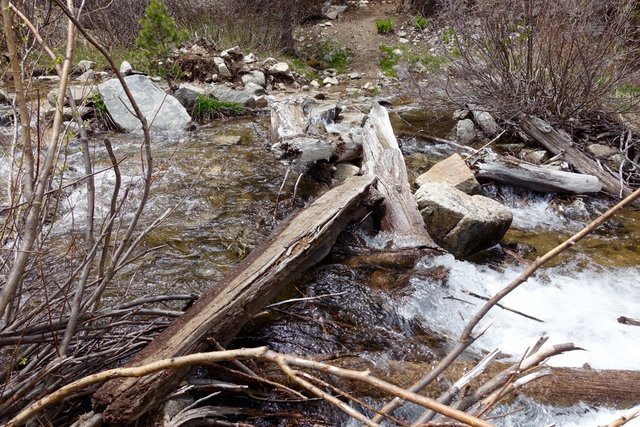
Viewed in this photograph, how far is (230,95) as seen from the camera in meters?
7.27

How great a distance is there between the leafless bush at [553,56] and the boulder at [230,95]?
3239mm

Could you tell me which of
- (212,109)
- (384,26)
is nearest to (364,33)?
(384,26)

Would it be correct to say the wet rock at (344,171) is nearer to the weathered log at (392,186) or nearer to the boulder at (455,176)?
the weathered log at (392,186)

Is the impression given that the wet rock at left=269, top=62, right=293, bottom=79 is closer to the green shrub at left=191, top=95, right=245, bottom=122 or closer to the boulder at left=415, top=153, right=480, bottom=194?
the green shrub at left=191, top=95, right=245, bottom=122

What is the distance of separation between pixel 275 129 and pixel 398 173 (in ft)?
4.76

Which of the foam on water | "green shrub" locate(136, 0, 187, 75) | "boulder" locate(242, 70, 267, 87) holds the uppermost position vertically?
"green shrub" locate(136, 0, 187, 75)

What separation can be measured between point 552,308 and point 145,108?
5384 millimetres

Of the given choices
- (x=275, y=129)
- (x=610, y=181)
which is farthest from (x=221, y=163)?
(x=610, y=181)

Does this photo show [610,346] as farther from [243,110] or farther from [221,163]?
[243,110]

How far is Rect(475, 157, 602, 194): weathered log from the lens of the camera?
4.85 meters

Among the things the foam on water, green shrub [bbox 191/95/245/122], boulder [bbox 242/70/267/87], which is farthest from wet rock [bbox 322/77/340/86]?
the foam on water

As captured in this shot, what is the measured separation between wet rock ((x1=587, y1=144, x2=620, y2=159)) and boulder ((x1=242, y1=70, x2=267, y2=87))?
17.7 feet

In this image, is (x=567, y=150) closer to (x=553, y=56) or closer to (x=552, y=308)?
(x=553, y=56)

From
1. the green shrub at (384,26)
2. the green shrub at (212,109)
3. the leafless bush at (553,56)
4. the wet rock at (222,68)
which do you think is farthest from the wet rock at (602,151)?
the green shrub at (384,26)
